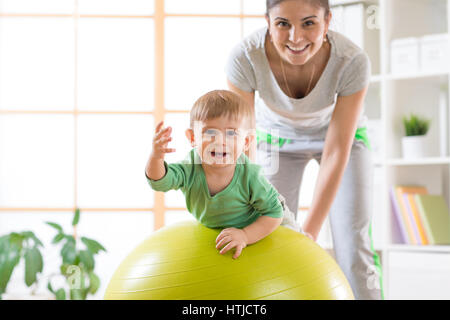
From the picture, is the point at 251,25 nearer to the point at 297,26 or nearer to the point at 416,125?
the point at 416,125

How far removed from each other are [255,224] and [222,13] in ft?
6.02

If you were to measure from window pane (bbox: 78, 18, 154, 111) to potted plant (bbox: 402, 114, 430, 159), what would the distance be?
4.08 feet

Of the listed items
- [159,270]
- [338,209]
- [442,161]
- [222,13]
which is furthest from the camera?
[222,13]

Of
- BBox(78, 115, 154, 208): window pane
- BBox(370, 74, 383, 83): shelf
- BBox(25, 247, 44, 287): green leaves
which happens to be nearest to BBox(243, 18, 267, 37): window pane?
BBox(370, 74, 383, 83): shelf

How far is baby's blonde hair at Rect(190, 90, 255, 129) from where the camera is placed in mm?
806

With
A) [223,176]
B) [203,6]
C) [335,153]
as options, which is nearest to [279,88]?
[335,153]

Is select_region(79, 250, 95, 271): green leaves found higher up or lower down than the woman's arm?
lower down

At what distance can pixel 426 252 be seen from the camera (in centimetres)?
204

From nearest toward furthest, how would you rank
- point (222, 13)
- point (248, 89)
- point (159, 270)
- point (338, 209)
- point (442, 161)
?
point (159, 270), point (248, 89), point (338, 209), point (442, 161), point (222, 13)

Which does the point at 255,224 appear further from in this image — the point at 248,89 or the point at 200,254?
the point at 248,89

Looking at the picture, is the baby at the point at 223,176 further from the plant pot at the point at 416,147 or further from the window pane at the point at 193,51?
the plant pot at the point at 416,147

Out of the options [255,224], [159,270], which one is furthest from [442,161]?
[159,270]

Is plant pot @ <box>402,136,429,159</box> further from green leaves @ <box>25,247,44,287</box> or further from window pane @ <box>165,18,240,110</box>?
green leaves @ <box>25,247,44,287</box>

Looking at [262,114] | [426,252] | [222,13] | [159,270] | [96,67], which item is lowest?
[426,252]
